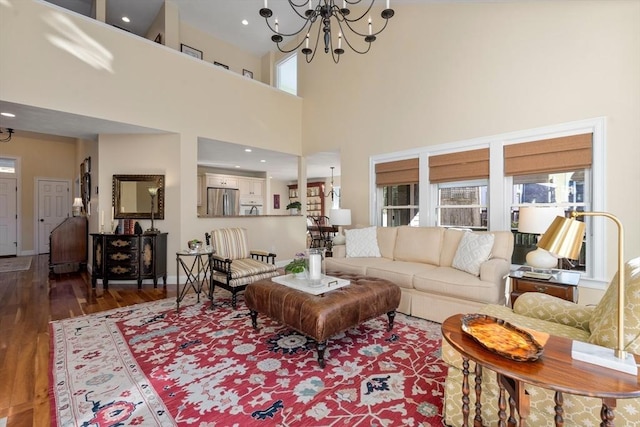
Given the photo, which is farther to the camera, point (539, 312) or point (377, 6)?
point (377, 6)

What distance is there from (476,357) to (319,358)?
52.9 inches

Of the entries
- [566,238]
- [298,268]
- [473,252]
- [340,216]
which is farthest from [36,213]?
[566,238]

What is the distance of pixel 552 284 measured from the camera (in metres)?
2.57

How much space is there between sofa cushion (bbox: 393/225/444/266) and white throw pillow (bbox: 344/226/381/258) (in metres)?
0.31

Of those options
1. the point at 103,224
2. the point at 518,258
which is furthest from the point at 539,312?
the point at 103,224

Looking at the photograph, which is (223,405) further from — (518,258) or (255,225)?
(255,225)

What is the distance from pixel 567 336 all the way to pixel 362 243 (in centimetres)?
272

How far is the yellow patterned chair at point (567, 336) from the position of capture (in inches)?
47.9

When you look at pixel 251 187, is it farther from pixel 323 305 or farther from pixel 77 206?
pixel 323 305

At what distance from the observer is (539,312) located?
196 centimetres

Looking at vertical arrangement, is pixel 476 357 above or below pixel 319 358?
above

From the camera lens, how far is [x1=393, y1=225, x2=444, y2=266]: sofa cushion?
3.71 metres

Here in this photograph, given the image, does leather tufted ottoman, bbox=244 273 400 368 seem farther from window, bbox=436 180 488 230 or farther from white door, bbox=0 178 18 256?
white door, bbox=0 178 18 256

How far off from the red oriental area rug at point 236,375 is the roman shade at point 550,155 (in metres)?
2.21
